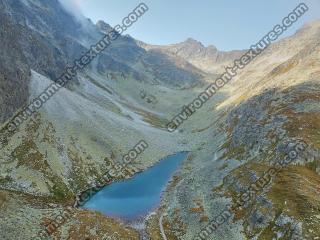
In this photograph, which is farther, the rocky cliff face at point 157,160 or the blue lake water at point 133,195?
the blue lake water at point 133,195

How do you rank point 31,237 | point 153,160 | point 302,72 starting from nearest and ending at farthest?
point 31,237
point 153,160
point 302,72

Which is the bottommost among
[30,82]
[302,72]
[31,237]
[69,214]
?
[31,237]

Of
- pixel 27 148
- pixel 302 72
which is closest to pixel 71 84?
pixel 27 148

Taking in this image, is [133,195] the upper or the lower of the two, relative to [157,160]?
lower

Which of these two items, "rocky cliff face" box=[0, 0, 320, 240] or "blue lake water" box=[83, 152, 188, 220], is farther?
"blue lake water" box=[83, 152, 188, 220]

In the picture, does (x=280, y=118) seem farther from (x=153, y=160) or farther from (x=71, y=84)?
(x=71, y=84)

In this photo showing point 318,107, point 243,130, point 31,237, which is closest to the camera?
point 31,237

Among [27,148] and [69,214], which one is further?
[27,148]

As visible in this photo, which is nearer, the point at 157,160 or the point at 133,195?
the point at 133,195
